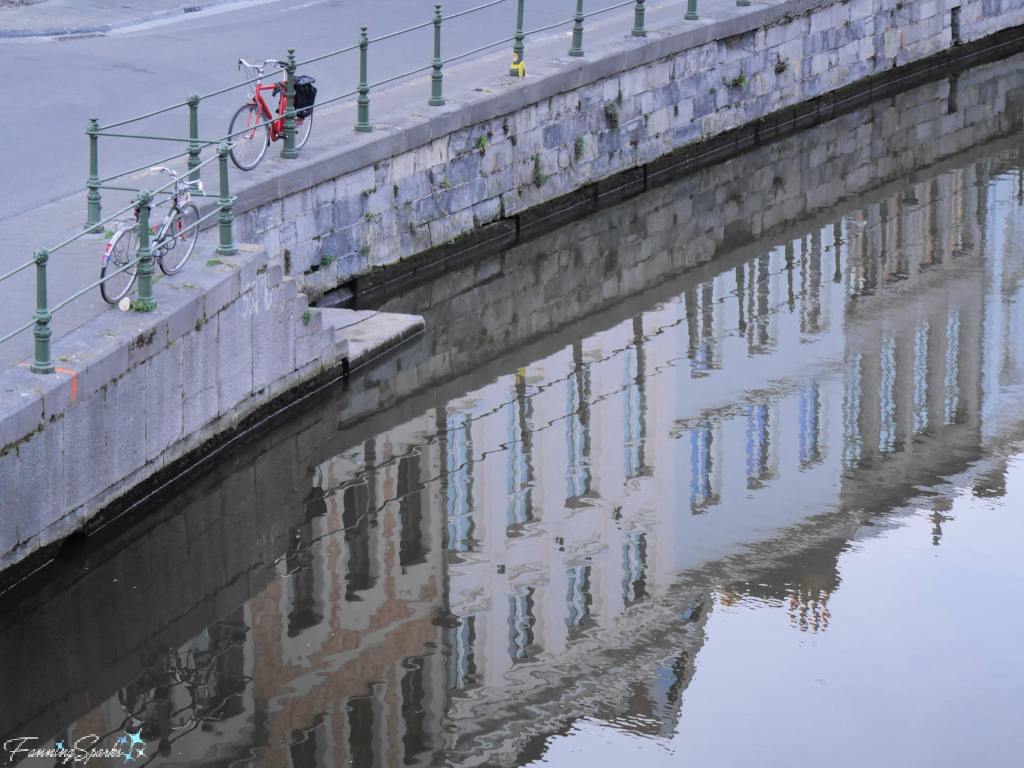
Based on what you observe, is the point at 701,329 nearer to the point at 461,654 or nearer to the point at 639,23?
the point at 639,23

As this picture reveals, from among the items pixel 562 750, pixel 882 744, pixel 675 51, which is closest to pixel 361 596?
pixel 562 750

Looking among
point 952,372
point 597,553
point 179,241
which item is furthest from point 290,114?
point 952,372

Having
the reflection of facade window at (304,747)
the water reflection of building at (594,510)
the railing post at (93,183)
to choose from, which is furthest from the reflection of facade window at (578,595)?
the railing post at (93,183)

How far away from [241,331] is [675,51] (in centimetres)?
977

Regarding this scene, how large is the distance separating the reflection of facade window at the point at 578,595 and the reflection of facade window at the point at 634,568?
0.82 ft

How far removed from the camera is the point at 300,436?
13.3 meters

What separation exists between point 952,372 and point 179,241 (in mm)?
6813

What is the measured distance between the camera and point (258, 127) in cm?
1452

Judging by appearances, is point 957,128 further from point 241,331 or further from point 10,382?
point 10,382

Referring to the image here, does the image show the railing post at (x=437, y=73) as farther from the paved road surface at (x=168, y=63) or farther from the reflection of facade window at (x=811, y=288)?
the reflection of facade window at (x=811, y=288)

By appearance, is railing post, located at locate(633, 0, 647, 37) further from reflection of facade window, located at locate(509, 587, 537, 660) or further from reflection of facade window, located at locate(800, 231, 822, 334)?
reflection of facade window, located at locate(509, 587, 537, 660)

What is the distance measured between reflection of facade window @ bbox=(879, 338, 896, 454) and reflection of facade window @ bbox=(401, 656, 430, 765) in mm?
5051

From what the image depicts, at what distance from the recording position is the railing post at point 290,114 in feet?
49.5

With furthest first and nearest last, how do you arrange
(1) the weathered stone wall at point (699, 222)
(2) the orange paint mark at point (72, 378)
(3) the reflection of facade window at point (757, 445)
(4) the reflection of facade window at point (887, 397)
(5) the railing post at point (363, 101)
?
(1) the weathered stone wall at point (699, 222) < (5) the railing post at point (363, 101) < (4) the reflection of facade window at point (887, 397) < (3) the reflection of facade window at point (757, 445) < (2) the orange paint mark at point (72, 378)
